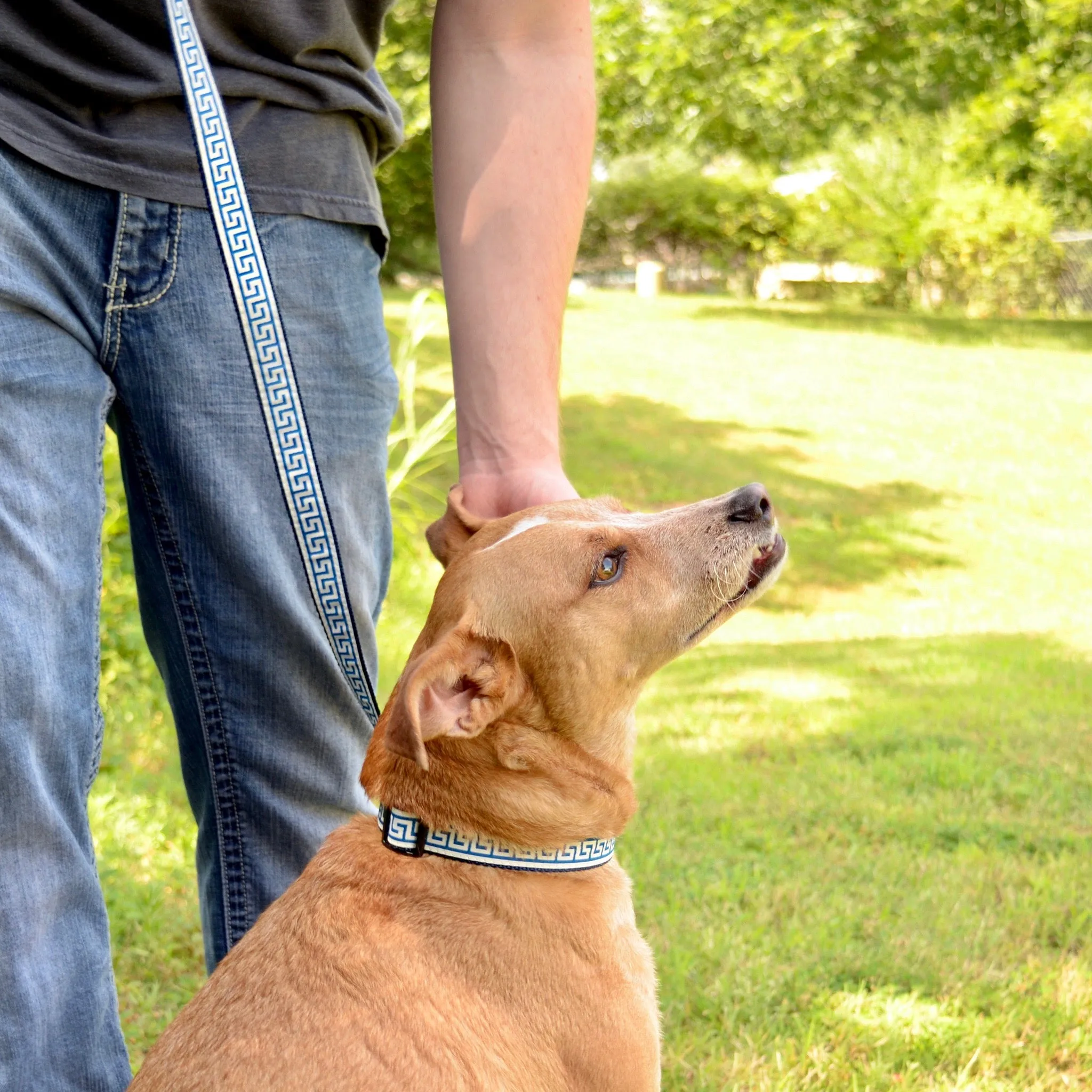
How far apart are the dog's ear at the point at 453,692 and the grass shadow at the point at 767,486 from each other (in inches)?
336

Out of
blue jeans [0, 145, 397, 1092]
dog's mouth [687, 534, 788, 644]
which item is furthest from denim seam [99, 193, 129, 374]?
dog's mouth [687, 534, 788, 644]

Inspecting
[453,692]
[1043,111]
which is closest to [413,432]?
[453,692]

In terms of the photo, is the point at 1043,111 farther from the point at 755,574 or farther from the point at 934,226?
the point at 755,574

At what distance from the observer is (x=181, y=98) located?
7.43 ft

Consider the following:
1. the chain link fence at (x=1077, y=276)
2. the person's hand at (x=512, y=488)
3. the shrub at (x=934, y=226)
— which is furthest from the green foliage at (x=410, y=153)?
the chain link fence at (x=1077, y=276)

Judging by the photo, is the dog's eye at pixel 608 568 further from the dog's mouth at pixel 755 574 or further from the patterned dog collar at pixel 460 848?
the patterned dog collar at pixel 460 848

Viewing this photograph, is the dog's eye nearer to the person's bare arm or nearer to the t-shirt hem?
the person's bare arm

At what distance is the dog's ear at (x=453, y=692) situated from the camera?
2.03m

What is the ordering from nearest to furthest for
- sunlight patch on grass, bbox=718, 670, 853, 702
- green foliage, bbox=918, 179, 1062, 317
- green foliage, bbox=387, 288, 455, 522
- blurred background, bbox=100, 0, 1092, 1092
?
1. blurred background, bbox=100, 0, 1092, 1092
2. sunlight patch on grass, bbox=718, 670, 853, 702
3. green foliage, bbox=387, 288, 455, 522
4. green foliage, bbox=918, 179, 1062, 317

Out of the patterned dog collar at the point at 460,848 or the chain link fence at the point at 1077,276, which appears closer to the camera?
the patterned dog collar at the point at 460,848

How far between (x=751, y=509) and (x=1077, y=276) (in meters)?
26.8

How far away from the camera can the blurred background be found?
3828mm

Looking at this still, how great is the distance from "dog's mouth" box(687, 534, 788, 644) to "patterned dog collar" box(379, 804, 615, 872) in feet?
1.88

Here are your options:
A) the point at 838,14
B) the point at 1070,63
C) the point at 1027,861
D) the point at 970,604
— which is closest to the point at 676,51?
the point at 838,14
